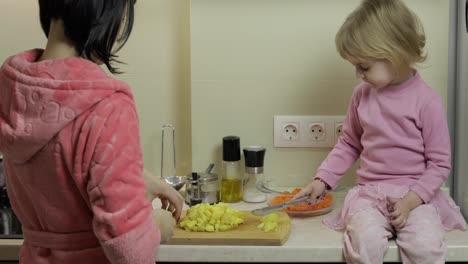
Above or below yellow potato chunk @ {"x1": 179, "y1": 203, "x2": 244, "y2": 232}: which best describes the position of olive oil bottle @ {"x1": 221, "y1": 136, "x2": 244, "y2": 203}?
above

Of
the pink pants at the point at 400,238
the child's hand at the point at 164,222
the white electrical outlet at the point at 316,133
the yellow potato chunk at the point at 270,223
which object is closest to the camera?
the child's hand at the point at 164,222

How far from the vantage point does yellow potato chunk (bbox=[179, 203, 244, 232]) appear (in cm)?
150

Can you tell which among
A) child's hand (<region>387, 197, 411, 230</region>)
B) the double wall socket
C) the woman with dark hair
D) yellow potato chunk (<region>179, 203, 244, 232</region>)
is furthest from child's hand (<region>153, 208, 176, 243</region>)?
the double wall socket

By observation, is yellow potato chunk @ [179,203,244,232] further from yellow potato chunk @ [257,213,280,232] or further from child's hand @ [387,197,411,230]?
child's hand @ [387,197,411,230]

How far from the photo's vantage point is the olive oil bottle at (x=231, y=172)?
179 cm

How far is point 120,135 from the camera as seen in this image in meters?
0.96

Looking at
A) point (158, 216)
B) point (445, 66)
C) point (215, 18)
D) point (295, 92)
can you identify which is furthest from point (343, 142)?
point (158, 216)

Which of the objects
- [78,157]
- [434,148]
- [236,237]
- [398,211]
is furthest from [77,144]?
[434,148]

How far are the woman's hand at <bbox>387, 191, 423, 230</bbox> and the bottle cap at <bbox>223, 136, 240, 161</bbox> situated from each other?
1.55ft

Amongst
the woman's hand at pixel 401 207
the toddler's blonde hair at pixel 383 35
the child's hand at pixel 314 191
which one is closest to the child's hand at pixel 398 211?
the woman's hand at pixel 401 207

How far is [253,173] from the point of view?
1808mm

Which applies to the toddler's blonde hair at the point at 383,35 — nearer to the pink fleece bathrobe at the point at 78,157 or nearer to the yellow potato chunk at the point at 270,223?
the yellow potato chunk at the point at 270,223

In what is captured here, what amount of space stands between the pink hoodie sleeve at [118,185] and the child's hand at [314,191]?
70 cm

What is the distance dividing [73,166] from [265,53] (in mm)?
955
